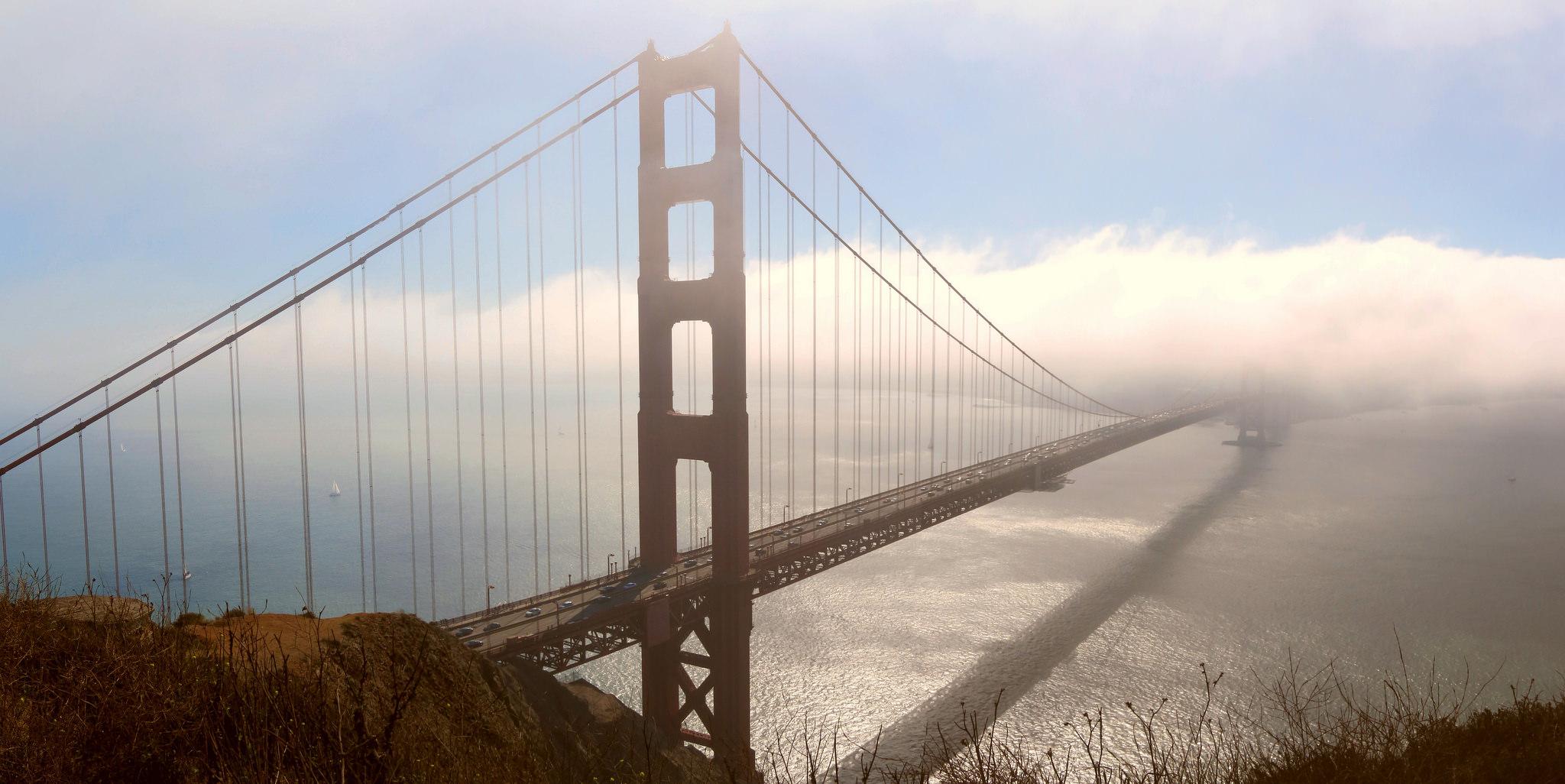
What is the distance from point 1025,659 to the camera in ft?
110

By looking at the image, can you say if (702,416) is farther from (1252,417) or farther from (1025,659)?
(1252,417)

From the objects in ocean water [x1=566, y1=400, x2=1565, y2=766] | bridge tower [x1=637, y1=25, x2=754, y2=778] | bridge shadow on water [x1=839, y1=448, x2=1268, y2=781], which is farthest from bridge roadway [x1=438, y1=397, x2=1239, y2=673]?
bridge shadow on water [x1=839, y1=448, x2=1268, y2=781]

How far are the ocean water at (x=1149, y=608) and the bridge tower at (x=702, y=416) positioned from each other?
3400 mm

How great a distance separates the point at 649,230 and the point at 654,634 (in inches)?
449

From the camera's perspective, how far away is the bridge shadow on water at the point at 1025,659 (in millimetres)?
26094

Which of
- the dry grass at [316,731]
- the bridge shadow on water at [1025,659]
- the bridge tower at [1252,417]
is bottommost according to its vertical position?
the bridge shadow on water at [1025,659]

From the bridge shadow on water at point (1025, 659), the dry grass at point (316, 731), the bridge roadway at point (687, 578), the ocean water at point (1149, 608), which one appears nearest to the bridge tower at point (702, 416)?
the bridge roadway at point (687, 578)

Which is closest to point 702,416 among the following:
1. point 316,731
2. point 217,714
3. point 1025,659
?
point 217,714

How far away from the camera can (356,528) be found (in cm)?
6338

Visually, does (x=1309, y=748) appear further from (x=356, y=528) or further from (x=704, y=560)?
(x=356, y=528)

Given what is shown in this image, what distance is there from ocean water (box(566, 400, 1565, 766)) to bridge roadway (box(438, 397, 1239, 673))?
4.72m

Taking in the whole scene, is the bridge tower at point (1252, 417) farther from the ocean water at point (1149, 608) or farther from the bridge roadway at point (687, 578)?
the bridge roadway at point (687, 578)

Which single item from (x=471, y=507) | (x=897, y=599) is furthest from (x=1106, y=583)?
(x=471, y=507)

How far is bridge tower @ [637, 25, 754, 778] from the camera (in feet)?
62.7
